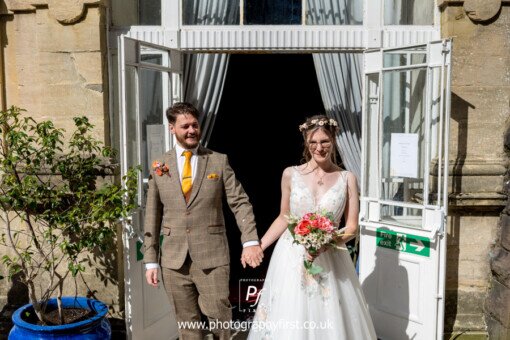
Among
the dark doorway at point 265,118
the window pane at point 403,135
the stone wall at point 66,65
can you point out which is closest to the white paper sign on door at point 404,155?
the window pane at point 403,135

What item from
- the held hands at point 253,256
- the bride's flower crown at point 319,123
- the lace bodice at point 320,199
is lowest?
the held hands at point 253,256

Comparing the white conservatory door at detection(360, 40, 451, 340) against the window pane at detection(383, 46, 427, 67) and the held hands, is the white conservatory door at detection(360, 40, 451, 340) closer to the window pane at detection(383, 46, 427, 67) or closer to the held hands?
the window pane at detection(383, 46, 427, 67)

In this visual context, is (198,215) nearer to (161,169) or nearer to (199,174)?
(199,174)

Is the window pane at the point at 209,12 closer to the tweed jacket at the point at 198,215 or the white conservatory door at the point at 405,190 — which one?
the white conservatory door at the point at 405,190

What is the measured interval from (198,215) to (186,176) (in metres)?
0.26

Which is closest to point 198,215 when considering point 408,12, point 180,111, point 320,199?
point 180,111

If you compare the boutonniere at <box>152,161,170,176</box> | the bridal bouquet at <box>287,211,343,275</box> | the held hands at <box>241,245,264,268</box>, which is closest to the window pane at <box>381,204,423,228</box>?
the bridal bouquet at <box>287,211,343,275</box>

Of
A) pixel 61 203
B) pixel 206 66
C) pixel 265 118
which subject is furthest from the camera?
pixel 265 118

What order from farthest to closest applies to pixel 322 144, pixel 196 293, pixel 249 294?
pixel 249 294
pixel 196 293
pixel 322 144

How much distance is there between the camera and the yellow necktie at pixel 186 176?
145 inches

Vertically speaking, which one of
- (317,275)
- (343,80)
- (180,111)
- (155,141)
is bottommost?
(317,275)

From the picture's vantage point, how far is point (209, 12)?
4.89 meters

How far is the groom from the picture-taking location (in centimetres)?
364

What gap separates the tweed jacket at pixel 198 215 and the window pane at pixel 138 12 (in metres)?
1.64
